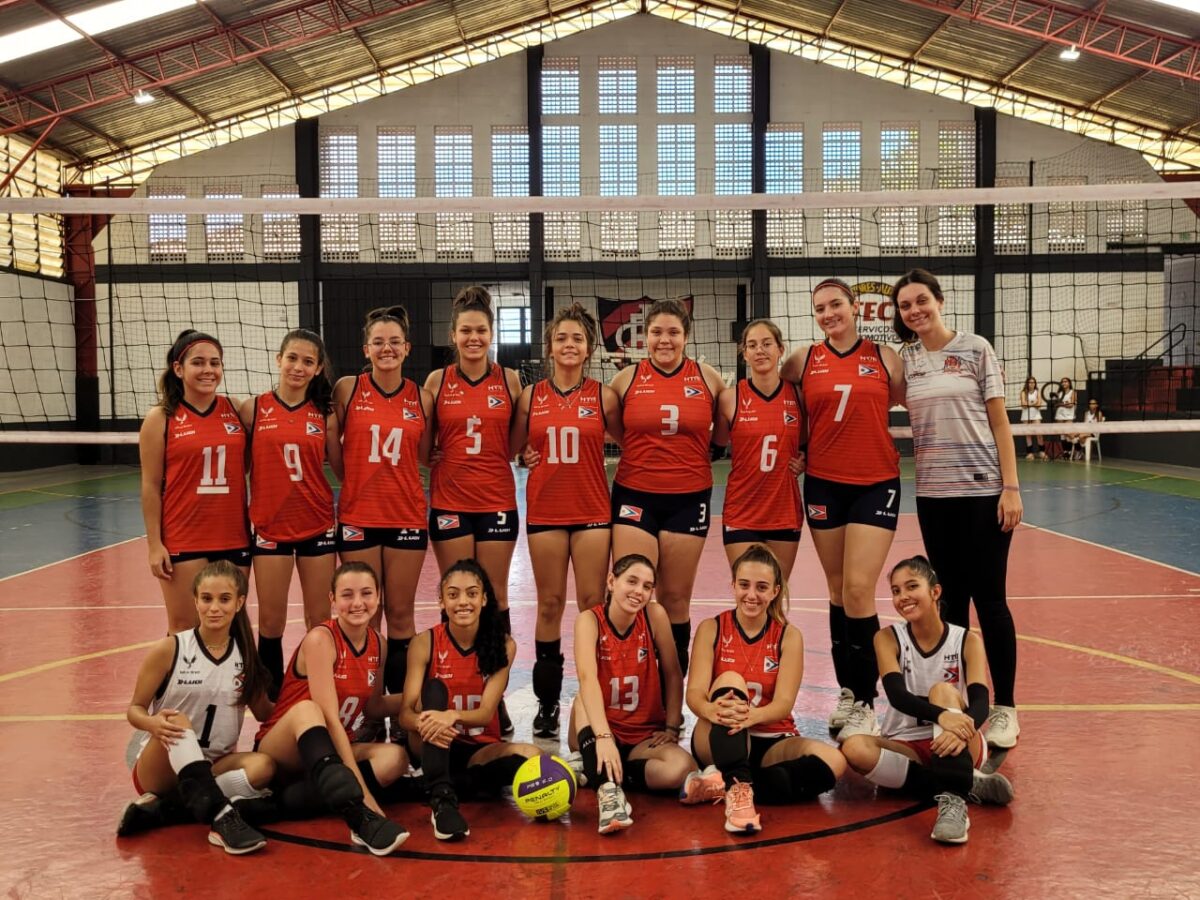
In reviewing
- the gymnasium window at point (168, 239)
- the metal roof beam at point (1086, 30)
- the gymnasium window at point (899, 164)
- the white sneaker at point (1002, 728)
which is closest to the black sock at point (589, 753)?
the white sneaker at point (1002, 728)

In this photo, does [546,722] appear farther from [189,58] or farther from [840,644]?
[189,58]

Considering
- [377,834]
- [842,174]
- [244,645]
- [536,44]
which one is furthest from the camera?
[536,44]

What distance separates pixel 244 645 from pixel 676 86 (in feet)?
67.9

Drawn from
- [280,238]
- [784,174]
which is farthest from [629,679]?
[280,238]

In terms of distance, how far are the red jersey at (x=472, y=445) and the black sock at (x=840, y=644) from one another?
1.58 metres

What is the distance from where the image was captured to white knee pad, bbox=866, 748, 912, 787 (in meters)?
3.57

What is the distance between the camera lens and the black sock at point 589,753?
139 inches

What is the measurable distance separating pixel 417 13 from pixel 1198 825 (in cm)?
2022

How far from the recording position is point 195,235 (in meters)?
21.7

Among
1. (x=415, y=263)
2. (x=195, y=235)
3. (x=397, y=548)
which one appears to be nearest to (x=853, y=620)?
(x=397, y=548)

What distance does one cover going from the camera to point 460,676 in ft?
12.4

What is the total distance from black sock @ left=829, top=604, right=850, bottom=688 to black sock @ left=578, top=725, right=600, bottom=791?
1.39 metres

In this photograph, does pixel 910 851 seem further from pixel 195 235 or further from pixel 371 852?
pixel 195 235

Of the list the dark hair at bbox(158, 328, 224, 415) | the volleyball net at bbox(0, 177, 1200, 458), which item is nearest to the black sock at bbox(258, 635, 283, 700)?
the dark hair at bbox(158, 328, 224, 415)
